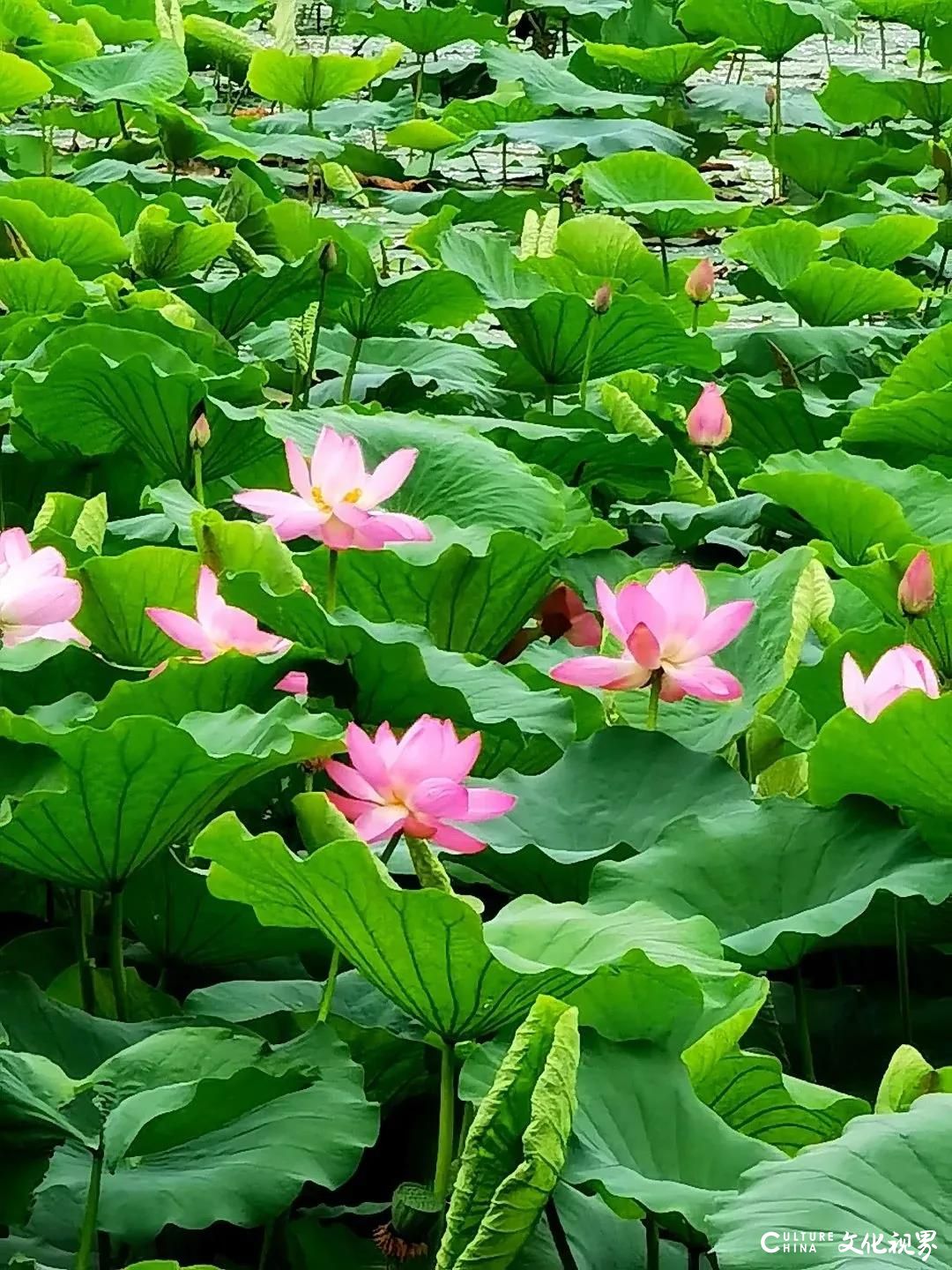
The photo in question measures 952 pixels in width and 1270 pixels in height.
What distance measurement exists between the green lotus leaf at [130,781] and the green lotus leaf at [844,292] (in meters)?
1.53

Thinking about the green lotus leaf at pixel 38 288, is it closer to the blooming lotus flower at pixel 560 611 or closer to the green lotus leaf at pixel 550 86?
the blooming lotus flower at pixel 560 611

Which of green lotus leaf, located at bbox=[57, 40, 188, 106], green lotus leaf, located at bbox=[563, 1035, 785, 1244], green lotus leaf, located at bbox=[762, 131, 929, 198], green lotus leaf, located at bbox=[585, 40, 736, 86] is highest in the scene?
green lotus leaf, located at bbox=[563, 1035, 785, 1244]

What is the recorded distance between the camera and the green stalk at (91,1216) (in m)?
0.61

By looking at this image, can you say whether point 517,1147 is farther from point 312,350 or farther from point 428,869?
point 312,350

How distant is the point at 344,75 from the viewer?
347 cm

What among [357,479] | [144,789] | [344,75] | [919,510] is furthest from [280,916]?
[344,75]

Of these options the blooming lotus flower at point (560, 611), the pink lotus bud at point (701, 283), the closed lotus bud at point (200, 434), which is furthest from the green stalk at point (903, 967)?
the pink lotus bud at point (701, 283)

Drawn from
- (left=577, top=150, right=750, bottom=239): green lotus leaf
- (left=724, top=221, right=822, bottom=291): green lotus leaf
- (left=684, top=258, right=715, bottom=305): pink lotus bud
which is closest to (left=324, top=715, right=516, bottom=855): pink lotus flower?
(left=684, top=258, right=715, bottom=305): pink lotus bud

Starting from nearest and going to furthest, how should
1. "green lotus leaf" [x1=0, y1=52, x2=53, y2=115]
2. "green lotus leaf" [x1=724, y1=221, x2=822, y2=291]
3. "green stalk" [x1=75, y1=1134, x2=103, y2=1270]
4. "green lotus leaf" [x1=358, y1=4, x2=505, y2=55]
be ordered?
"green stalk" [x1=75, y1=1134, x2=103, y2=1270]
"green lotus leaf" [x1=724, y1=221, x2=822, y2=291]
"green lotus leaf" [x1=0, y1=52, x2=53, y2=115]
"green lotus leaf" [x1=358, y1=4, x2=505, y2=55]

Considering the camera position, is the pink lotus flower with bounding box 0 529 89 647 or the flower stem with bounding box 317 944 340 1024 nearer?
the flower stem with bounding box 317 944 340 1024

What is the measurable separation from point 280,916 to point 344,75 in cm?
300

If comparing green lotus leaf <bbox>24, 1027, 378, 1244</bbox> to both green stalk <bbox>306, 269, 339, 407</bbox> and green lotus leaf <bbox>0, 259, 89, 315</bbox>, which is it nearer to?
green stalk <bbox>306, 269, 339, 407</bbox>

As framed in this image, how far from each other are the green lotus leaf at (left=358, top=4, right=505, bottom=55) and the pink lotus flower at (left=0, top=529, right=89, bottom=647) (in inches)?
127

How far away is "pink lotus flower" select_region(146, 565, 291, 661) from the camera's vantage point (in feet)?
2.92
